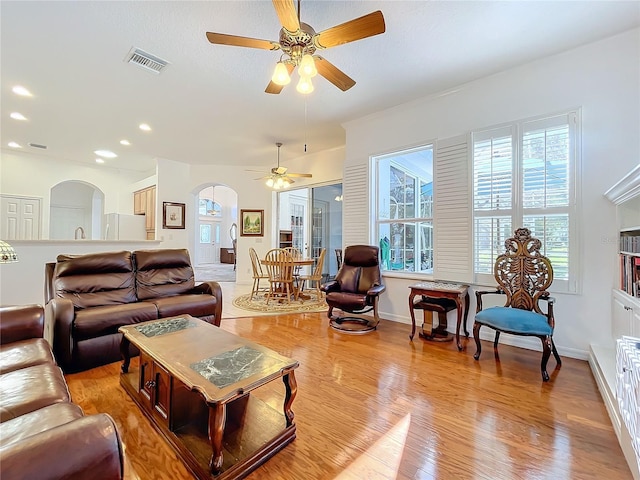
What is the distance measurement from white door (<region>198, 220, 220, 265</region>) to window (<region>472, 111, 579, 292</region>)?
10865 millimetres

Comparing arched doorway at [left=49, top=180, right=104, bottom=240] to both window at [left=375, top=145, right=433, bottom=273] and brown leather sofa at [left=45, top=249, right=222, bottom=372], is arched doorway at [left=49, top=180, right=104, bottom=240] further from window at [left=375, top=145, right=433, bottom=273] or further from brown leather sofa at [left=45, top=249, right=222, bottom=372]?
window at [left=375, top=145, right=433, bottom=273]

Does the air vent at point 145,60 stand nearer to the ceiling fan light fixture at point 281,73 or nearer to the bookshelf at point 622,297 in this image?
the ceiling fan light fixture at point 281,73

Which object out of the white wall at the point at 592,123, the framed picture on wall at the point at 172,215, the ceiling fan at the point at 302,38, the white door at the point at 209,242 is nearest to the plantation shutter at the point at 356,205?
the white wall at the point at 592,123

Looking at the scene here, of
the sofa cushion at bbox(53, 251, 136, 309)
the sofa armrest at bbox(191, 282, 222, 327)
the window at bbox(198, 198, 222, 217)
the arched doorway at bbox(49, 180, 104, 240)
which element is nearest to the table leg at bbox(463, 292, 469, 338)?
the sofa armrest at bbox(191, 282, 222, 327)

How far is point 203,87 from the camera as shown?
3500mm

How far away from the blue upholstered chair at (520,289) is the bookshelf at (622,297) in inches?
14.4

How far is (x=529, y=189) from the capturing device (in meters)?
3.03

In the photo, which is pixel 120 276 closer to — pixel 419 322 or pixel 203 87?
pixel 203 87

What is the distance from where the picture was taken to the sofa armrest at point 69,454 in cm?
63

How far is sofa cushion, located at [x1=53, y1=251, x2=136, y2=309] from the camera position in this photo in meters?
2.82

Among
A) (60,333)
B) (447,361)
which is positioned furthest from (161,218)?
(447,361)

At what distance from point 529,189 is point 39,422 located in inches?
156

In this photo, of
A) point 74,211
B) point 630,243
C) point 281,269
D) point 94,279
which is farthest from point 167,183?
point 630,243

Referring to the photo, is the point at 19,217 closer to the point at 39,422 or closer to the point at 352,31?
the point at 39,422
